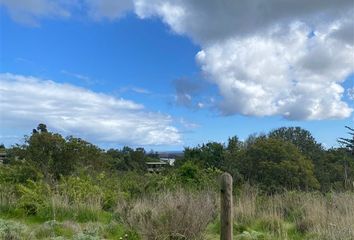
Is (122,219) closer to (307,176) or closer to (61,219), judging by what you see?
(61,219)

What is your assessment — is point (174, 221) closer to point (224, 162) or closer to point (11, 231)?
point (11, 231)

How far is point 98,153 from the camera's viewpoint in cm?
2514

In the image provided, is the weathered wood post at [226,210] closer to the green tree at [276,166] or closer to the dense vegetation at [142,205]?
the dense vegetation at [142,205]

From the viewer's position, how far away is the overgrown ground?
685 centimetres

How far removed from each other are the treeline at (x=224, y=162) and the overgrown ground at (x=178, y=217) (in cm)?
241

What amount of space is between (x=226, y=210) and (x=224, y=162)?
27936 millimetres

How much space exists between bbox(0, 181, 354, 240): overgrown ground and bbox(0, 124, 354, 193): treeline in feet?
7.91

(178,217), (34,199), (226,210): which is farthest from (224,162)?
(226,210)

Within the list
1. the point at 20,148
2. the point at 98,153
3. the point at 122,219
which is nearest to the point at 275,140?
the point at 98,153

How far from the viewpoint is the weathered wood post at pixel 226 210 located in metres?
4.80

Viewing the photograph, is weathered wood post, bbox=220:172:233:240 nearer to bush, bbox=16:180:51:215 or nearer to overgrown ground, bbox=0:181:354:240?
overgrown ground, bbox=0:181:354:240

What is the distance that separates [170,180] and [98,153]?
11592 mm

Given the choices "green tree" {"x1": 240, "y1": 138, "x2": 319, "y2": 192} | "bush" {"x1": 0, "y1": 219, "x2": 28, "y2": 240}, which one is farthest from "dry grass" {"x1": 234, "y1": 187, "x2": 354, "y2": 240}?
"green tree" {"x1": 240, "y1": 138, "x2": 319, "y2": 192}

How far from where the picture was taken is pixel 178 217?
688 centimetres
